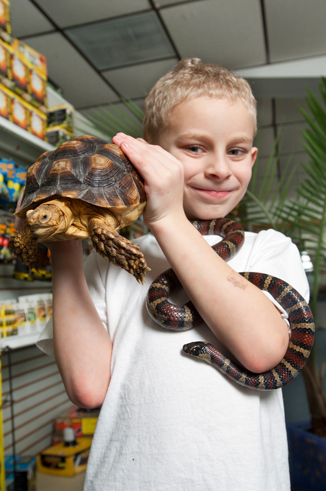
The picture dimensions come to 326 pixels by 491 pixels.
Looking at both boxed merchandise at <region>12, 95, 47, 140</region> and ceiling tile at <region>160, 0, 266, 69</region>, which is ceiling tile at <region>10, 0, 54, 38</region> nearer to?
ceiling tile at <region>160, 0, 266, 69</region>

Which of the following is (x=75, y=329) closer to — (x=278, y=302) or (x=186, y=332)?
(x=186, y=332)

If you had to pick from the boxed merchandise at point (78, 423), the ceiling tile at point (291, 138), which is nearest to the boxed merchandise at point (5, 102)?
the boxed merchandise at point (78, 423)

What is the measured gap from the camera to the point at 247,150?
112 cm

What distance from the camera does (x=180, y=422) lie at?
0.89 meters

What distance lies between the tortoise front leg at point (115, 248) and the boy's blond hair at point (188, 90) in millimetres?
568

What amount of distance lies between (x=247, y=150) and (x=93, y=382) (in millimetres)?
852

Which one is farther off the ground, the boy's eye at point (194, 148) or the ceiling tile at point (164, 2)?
the ceiling tile at point (164, 2)

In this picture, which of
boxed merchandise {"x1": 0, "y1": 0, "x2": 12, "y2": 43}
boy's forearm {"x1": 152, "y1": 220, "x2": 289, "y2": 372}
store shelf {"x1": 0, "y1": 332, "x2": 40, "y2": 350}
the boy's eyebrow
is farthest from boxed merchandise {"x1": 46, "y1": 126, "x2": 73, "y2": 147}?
boy's forearm {"x1": 152, "y1": 220, "x2": 289, "y2": 372}

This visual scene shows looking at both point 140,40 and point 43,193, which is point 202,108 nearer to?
point 43,193

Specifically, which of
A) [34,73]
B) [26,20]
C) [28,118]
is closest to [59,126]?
[28,118]

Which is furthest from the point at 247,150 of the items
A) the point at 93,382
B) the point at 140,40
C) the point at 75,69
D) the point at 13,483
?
the point at 75,69

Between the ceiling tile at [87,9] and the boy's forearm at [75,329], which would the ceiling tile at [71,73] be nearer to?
the ceiling tile at [87,9]

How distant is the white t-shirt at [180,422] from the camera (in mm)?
855

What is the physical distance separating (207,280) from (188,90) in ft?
2.03
